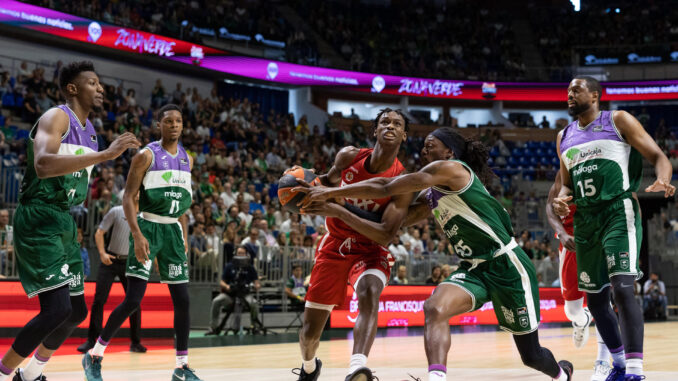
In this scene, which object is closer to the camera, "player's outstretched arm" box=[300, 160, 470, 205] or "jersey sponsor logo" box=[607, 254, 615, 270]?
"player's outstretched arm" box=[300, 160, 470, 205]

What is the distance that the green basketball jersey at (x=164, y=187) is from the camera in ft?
20.4

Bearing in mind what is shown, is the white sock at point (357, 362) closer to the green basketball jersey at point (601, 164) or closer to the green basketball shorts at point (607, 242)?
the green basketball shorts at point (607, 242)

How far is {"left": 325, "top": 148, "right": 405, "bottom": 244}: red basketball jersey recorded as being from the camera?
16.8ft

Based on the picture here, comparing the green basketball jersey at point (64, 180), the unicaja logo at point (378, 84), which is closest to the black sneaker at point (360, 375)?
the green basketball jersey at point (64, 180)

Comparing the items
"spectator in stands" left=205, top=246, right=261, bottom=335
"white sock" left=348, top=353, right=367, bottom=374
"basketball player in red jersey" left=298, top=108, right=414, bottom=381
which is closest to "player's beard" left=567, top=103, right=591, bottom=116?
"basketball player in red jersey" left=298, top=108, right=414, bottom=381

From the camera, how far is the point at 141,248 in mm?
5797

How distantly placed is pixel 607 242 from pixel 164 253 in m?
3.47

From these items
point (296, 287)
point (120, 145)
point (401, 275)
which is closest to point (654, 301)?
point (401, 275)

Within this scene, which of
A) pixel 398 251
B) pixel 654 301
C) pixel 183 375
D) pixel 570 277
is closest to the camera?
pixel 183 375

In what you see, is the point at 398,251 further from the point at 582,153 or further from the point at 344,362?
the point at 582,153

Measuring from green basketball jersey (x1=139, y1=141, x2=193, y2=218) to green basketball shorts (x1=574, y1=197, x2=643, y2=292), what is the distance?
127 inches

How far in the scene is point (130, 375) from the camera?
6.49 meters

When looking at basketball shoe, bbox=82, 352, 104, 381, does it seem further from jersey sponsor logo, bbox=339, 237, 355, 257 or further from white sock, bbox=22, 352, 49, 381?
jersey sponsor logo, bbox=339, 237, 355, 257

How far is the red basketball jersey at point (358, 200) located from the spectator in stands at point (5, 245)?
642 cm
